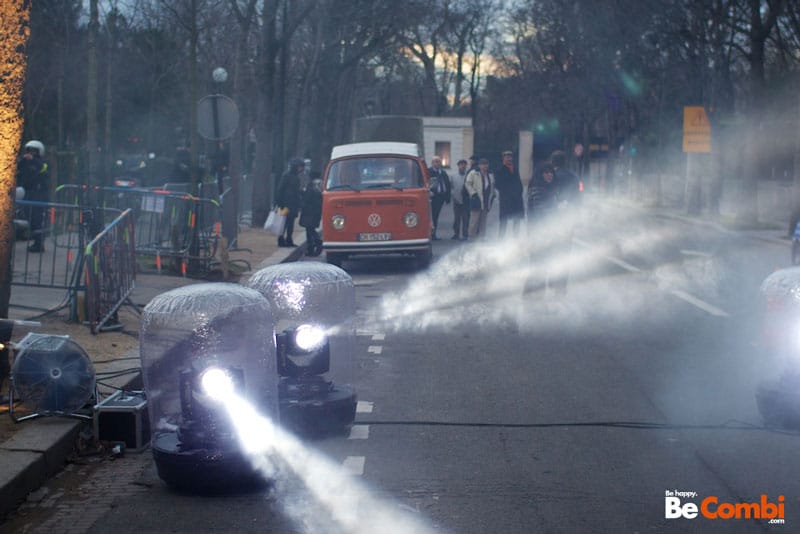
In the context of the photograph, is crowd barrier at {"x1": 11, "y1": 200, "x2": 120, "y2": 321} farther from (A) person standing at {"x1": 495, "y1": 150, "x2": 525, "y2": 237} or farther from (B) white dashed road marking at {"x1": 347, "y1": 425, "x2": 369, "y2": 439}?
(A) person standing at {"x1": 495, "y1": 150, "x2": 525, "y2": 237}

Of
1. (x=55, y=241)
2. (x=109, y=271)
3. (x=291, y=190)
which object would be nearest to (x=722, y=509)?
(x=109, y=271)

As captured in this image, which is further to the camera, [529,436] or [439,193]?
[439,193]

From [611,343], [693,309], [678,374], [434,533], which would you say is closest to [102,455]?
[434,533]

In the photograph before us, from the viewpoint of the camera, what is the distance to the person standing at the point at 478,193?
90.2 ft

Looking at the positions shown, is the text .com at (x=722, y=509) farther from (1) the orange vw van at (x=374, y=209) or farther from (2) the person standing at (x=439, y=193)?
(2) the person standing at (x=439, y=193)

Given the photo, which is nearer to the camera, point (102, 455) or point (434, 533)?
point (434, 533)

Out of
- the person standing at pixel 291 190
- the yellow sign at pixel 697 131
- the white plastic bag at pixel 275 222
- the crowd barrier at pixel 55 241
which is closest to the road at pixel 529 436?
the crowd barrier at pixel 55 241

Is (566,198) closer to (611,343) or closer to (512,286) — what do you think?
(512,286)

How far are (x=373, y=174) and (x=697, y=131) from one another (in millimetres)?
22962

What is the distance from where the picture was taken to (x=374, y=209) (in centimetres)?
2108

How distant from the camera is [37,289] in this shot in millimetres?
15141

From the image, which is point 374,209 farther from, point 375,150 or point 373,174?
point 375,150

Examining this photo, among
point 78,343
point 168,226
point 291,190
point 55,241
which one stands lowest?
point 78,343

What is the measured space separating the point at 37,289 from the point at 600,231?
20704mm
